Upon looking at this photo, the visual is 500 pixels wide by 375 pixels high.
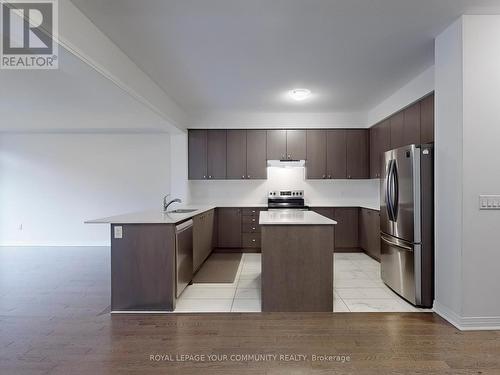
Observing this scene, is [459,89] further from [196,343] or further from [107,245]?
[107,245]

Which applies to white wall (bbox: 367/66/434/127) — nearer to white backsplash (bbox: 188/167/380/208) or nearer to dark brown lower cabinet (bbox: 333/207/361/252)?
white backsplash (bbox: 188/167/380/208)

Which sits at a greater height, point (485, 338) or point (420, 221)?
point (420, 221)

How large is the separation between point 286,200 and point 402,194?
284 cm

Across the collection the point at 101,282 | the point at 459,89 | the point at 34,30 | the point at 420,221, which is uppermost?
the point at 34,30

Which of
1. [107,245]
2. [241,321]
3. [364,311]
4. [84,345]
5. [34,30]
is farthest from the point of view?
[107,245]

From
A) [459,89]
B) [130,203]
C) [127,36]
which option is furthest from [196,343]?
[130,203]

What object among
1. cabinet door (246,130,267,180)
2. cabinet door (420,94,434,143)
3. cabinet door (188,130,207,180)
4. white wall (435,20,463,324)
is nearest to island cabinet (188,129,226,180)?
cabinet door (188,130,207,180)

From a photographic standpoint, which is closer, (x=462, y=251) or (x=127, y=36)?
(x=462, y=251)

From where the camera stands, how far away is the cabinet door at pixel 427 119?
330cm

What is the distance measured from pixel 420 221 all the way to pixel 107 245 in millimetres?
5636

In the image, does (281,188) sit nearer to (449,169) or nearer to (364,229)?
(364,229)

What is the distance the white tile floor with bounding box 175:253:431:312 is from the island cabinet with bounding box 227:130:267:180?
199 cm

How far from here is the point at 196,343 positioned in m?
2.26

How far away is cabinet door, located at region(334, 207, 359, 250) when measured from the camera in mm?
5324
